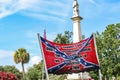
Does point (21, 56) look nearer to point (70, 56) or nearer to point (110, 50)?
point (110, 50)

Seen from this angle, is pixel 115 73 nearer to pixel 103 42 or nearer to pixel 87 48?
pixel 103 42

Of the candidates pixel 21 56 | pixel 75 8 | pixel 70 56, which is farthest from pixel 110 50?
pixel 70 56

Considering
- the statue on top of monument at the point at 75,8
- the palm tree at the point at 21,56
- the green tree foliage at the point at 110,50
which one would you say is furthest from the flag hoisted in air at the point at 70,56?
the palm tree at the point at 21,56

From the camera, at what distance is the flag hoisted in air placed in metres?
13.9

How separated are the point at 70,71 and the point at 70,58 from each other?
1.81 feet

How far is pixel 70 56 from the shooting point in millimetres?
14438

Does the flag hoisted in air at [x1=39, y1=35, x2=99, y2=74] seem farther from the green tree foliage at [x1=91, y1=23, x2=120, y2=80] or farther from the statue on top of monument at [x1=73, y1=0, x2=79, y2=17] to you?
the green tree foliage at [x1=91, y1=23, x2=120, y2=80]

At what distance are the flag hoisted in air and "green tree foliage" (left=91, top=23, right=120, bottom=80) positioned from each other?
28.1 metres

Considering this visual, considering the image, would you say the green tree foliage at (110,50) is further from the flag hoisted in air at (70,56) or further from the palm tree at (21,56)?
the flag hoisted in air at (70,56)

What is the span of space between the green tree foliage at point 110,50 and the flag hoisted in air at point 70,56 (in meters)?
28.1

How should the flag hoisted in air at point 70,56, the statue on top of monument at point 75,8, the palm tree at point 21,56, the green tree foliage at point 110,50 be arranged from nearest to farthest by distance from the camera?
1. the flag hoisted in air at point 70,56
2. the statue on top of monument at point 75,8
3. the green tree foliage at point 110,50
4. the palm tree at point 21,56

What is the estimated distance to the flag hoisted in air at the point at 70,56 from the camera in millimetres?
13935

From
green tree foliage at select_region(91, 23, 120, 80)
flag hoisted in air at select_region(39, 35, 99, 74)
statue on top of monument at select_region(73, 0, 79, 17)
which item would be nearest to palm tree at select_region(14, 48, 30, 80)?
green tree foliage at select_region(91, 23, 120, 80)

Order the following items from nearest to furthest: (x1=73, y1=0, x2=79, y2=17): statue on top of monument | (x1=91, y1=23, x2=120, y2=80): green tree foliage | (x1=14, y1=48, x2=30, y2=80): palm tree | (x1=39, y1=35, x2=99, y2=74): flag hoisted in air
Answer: (x1=39, y1=35, x2=99, y2=74): flag hoisted in air → (x1=73, y1=0, x2=79, y2=17): statue on top of monument → (x1=91, y1=23, x2=120, y2=80): green tree foliage → (x1=14, y1=48, x2=30, y2=80): palm tree
